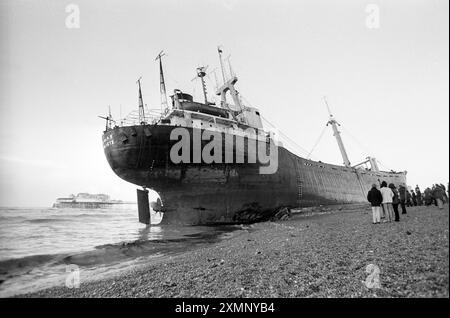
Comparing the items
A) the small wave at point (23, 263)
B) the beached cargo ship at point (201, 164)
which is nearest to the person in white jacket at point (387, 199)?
the beached cargo ship at point (201, 164)

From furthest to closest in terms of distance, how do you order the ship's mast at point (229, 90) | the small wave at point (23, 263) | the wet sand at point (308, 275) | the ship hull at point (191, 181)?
the ship's mast at point (229, 90) → the ship hull at point (191, 181) → the small wave at point (23, 263) → the wet sand at point (308, 275)

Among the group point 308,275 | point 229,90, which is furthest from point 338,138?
point 308,275

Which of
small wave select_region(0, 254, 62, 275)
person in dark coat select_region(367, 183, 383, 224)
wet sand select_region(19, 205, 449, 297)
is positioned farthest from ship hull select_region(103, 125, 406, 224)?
wet sand select_region(19, 205, 449, 297)

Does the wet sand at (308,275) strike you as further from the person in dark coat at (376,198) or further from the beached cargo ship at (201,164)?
the beached cargo ship at (201,164)

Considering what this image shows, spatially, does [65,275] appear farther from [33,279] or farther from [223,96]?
[223,96]

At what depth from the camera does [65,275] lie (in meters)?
6.78

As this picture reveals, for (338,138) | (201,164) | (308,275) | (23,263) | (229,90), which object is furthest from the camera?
(338,138)

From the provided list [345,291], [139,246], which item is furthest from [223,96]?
[345,291]

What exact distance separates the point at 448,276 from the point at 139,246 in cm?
1014

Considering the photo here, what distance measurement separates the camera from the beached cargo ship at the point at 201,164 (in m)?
16.1

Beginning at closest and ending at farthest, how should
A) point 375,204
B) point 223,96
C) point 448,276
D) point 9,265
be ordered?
1. point 448,276
2. point 9,265
3. point 375,204
4. point 223,96

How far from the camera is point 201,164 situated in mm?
16484

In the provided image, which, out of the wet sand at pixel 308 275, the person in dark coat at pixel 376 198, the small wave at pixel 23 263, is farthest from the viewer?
the person in dark coat at pixel 376 198

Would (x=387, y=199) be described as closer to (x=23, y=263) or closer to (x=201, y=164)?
(x=201, y=164)
